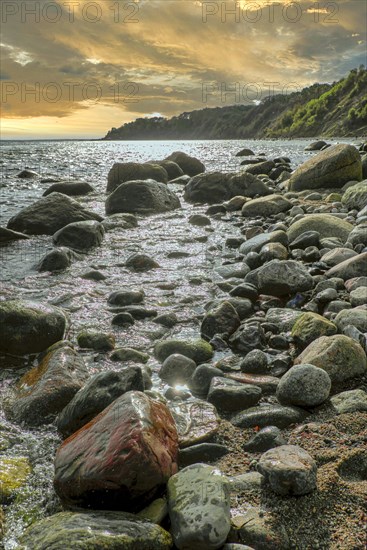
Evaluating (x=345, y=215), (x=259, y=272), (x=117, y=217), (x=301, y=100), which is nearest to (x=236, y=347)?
(x=259, y=272)

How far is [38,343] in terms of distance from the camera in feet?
16.4

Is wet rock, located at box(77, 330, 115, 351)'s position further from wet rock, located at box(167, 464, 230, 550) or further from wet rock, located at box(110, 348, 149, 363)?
wet rock, located at box(167, 464, 230, 550)

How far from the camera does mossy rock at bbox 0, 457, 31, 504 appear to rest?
2885 millimetres

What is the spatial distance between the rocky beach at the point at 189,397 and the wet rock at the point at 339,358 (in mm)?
13

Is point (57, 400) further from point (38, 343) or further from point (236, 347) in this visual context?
point (236, 347)

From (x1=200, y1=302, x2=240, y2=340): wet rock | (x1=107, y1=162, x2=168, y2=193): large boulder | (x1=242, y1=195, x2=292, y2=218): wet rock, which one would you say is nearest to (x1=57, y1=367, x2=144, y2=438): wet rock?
(x1=200, y1=302, x2=240, y2=340): wet rock

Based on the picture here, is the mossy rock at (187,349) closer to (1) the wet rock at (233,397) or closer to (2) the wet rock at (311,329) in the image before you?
(1) the wet rock at (233,397)

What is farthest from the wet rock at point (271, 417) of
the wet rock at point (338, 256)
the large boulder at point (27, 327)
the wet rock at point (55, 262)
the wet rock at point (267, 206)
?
the wet rock at point (267, 206)

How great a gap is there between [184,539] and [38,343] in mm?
3128

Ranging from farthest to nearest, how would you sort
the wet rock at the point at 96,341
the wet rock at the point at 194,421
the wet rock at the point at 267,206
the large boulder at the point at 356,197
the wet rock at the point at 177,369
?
the wet rock at the point at 267,206
the large boulder at the point at 356,197
the wet rock at the point at 96,341
the wet rock at the point at 177,369
the wet rock at the point at 194,421

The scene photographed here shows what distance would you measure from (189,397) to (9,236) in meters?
7.76

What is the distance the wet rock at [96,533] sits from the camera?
2.25m

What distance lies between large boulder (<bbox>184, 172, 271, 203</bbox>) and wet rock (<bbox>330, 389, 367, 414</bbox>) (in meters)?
12.6

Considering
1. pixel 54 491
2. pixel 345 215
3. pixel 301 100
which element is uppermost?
pixel 301 100
